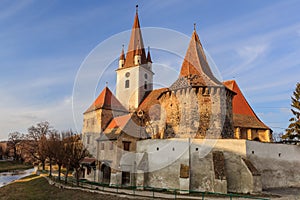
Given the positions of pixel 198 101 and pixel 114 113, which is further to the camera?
pixel 114 113

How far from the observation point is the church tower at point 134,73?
4069 cm

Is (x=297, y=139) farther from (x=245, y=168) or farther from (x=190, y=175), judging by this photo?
(x=190, y=175)

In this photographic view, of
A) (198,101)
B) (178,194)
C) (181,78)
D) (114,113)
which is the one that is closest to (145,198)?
(178,194)

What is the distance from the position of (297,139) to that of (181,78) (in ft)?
40.0

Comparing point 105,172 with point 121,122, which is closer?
point 105,172

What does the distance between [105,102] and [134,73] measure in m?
9.64

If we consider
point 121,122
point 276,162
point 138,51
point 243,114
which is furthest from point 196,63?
point 138,51

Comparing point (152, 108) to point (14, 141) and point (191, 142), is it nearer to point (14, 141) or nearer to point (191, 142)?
point (191, 142)

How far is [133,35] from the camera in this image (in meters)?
44.6

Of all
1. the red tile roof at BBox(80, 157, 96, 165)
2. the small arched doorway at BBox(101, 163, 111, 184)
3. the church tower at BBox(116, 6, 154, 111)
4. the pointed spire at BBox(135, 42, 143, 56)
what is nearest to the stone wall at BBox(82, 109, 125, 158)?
the red tile roof at BBox(80, 157, 96, 165)

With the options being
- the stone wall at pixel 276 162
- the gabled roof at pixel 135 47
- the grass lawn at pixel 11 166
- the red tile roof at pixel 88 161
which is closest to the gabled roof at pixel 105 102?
the red tile roof at pixel 88 161

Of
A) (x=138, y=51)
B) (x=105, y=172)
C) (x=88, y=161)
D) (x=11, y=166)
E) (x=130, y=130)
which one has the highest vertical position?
(x=138, y=51)

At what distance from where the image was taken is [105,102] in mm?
34500

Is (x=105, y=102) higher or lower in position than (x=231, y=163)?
higher
